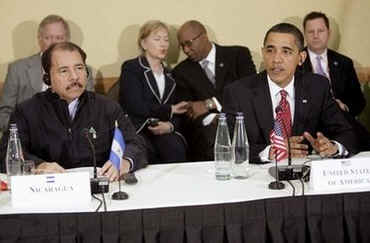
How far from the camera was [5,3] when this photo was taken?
475 cm

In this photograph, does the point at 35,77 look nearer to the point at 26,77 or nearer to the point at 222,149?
the point at 26,77

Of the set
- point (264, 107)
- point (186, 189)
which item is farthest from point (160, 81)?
point (186, 189)

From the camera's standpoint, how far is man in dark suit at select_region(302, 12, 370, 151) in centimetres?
491

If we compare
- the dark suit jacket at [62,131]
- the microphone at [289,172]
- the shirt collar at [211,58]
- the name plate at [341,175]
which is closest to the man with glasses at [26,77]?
the shirt collar at [211,58]

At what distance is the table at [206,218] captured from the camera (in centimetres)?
234

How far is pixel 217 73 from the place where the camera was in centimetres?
478

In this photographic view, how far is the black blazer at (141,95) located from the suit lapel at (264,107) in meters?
1.42

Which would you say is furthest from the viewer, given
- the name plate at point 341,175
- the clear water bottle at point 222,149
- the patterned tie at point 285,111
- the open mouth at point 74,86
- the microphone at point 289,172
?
the patterned tie at point 285,111

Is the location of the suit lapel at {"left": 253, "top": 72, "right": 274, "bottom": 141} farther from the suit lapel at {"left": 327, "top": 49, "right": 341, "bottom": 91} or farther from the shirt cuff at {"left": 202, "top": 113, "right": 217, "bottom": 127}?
the suit lapel at {"left": 327, "top": 49, "right": 341, "bottom": 91}

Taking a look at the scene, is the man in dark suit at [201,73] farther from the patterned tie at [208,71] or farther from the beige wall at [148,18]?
the beige wall at [148,18]

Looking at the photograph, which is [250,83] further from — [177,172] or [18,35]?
[18,35]

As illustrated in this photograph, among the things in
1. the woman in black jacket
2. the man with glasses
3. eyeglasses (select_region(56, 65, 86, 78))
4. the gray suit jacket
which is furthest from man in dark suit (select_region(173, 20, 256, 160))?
eyeglasses (select_region(56, 65, 86, 78))

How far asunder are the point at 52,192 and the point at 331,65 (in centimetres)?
314

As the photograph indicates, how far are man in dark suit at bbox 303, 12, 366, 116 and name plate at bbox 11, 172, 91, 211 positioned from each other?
114 inches
